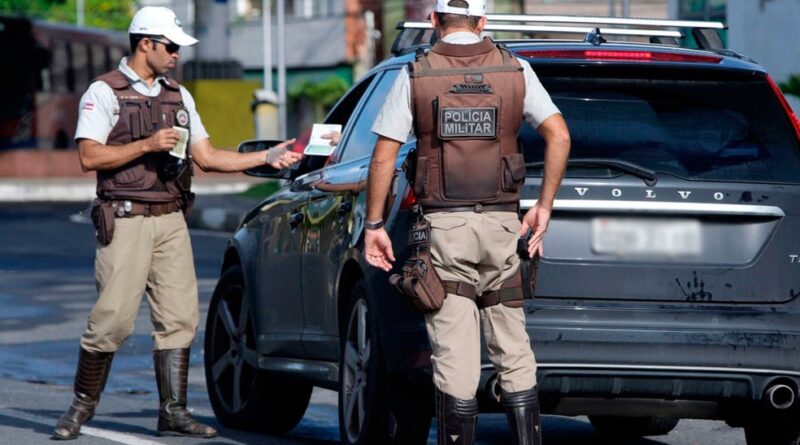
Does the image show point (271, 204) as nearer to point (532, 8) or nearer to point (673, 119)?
point (673, 119)

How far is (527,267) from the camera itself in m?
5.77

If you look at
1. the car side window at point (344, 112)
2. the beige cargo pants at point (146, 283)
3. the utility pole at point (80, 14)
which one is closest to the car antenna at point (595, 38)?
the car side window at point (344, 112)

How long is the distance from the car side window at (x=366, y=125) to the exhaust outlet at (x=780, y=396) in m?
1.83

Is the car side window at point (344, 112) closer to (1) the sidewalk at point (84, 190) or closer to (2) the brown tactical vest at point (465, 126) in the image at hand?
(2) the brown tactical vest at point (465, 126)

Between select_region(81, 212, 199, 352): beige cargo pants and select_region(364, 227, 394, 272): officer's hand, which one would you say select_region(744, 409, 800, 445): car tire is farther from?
select_region(81, 212, 199, 352): beige cargo pants

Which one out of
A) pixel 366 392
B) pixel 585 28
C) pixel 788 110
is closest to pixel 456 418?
pixel 366 392

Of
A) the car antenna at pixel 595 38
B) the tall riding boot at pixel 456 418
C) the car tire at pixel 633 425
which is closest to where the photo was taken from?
the tall riding boot at pixel 456 418

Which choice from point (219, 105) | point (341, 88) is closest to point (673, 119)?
point (219, 105)

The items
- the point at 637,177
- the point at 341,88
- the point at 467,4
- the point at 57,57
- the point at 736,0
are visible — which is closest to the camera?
the point at 467,4

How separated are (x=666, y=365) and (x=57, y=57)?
34.8 meters

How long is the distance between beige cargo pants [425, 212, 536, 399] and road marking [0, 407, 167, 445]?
200cm

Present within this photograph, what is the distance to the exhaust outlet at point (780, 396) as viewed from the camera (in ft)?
19.9

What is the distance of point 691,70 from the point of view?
20.8ft

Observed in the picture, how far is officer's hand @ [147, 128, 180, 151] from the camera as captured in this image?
7262 millimetres
